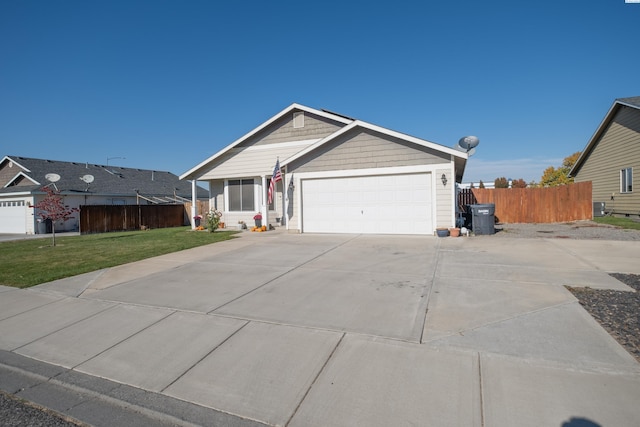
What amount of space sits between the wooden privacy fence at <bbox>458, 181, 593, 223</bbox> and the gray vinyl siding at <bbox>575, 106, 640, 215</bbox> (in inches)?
67.9

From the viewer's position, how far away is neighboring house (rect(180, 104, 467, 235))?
1188 centimetres

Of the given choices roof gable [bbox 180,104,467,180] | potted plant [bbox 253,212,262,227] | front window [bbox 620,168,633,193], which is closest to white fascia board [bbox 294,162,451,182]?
roof gable [bbox 180,104,467,180]

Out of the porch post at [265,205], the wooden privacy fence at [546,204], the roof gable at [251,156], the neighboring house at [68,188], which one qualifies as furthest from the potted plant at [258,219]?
the neighboring house at [68,188]

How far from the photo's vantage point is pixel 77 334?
14.1ft

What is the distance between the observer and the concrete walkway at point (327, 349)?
2.62 m

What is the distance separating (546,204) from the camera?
56.3ft

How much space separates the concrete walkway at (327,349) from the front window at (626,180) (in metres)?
14.3

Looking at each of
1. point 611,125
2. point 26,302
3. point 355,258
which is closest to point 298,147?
point 355,258

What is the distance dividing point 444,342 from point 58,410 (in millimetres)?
3707

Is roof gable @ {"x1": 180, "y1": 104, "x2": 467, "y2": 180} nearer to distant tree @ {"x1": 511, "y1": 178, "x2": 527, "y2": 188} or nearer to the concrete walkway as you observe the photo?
the concrete walkway

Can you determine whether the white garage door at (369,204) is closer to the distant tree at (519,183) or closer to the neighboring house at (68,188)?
the neighboring house at (68,188)

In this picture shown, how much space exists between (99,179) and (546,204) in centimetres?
3103

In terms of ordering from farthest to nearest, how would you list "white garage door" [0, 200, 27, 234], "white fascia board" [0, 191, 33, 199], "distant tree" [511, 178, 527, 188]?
1. "distant tree" [511, 178, 527, 188]
2. "white garage door" [0, 200, 27, 234]
3. "white fascia board" [0, 191, 33, 199]

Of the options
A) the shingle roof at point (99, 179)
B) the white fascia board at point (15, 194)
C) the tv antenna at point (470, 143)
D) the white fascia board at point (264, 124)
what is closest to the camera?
the tv antenna at point (470, 143)
